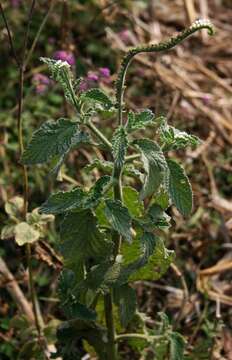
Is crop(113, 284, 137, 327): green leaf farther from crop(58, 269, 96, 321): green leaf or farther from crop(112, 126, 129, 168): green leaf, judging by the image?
crop(112, 126, 129, 168): green leaf

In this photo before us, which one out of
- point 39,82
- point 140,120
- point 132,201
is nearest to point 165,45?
point 140,120

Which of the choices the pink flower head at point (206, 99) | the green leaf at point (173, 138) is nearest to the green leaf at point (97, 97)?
the green leaf at point (173, 138)

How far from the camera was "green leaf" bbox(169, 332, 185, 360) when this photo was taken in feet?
6.48

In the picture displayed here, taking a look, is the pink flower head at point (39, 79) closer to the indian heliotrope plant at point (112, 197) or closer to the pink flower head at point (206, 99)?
the pink flower head at point (206, 99)

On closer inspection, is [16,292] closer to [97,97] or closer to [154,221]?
[154,221]

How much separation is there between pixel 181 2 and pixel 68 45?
1.15m

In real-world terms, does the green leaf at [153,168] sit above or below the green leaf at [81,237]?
above

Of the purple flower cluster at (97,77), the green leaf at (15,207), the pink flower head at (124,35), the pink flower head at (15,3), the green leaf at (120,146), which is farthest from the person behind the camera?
the pink flower head at (124,35)

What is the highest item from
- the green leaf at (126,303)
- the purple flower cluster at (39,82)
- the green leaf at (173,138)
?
the purple flower cluster at (39,82)

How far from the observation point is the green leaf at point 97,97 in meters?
1.68

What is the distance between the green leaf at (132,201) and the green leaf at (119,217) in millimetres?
172

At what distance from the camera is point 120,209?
166cm

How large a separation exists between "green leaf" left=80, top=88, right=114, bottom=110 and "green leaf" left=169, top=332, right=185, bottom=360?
2.29 feet

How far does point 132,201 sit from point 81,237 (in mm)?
206
